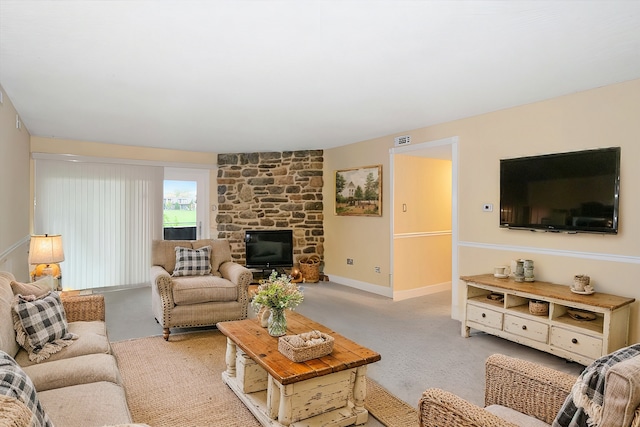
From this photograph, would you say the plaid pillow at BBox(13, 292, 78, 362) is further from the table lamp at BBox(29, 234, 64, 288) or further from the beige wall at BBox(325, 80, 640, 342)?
the beige wall at BBox(325, 80, 640, 342)

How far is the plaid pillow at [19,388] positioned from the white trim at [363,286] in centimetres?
465

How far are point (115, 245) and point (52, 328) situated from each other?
393 cm

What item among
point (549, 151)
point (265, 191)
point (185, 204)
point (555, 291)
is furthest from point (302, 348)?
point (185, 204)

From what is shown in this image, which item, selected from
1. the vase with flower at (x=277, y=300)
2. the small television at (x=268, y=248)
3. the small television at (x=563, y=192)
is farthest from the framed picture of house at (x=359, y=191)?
the vase with flower at (x=277, y=300)

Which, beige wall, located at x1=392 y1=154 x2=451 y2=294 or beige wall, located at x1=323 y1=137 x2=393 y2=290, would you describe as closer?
beige wall, located at x1=392 y1=154 x2=451 y2=294

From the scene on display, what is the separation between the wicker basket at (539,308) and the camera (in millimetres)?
3264

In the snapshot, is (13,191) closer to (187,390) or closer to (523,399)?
(187,390)

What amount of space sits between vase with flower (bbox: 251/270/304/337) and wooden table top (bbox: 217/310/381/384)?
0.07 meters

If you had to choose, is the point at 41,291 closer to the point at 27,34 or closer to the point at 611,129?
the point at 27,34

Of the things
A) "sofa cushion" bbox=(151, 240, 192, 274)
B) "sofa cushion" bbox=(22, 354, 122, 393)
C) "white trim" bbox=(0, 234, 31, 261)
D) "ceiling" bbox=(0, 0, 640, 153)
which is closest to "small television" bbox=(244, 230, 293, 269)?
"sofa cushion" bbox=(151, 240, 192, 274)

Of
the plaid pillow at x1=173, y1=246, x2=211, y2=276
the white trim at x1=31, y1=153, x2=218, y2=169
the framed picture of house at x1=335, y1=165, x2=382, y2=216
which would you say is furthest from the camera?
the framed picture of house at x1=335, y1=165, x2=382, y2=216

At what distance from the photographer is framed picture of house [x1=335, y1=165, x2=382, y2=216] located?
224 inches

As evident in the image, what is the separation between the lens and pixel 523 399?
5.52 ft

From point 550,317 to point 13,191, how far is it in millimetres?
5225
